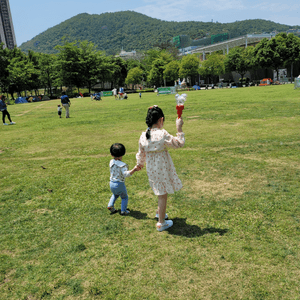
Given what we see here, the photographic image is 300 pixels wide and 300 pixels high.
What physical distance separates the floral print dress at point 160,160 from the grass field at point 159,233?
0.75 m

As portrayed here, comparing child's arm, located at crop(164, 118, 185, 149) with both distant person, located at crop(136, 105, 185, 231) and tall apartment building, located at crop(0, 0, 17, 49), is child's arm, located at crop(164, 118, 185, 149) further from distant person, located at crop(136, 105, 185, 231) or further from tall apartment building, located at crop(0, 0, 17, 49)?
tall apartment building, located at crop(0, 0, 17, 49)

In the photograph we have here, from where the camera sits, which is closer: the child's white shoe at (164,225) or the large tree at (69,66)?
the child's white shoe at (164,225)

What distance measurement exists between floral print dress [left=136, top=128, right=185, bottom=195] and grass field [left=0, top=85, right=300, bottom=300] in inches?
29.5

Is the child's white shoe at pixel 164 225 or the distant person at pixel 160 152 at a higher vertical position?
the distant person at pixel 160 152

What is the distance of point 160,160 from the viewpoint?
407 cm

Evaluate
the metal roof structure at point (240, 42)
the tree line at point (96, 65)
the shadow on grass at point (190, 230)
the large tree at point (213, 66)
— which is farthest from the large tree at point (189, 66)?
the shadow on grass at point (190, 230)

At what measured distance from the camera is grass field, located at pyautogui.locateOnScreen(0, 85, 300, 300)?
312 cm

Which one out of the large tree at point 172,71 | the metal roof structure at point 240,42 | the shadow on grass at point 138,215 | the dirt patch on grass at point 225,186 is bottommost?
the shadow on grass at point 138,215

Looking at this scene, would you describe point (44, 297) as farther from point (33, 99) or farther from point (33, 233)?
point (33, 99)

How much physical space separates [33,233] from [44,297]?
1.58 metres

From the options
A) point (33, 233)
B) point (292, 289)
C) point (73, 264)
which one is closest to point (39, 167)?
point (33, 233)

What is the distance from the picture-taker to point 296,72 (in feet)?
235

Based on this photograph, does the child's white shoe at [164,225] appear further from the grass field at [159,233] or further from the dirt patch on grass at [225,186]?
the dirt patch on grass at [225,186]

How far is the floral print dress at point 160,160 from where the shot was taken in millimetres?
3959
